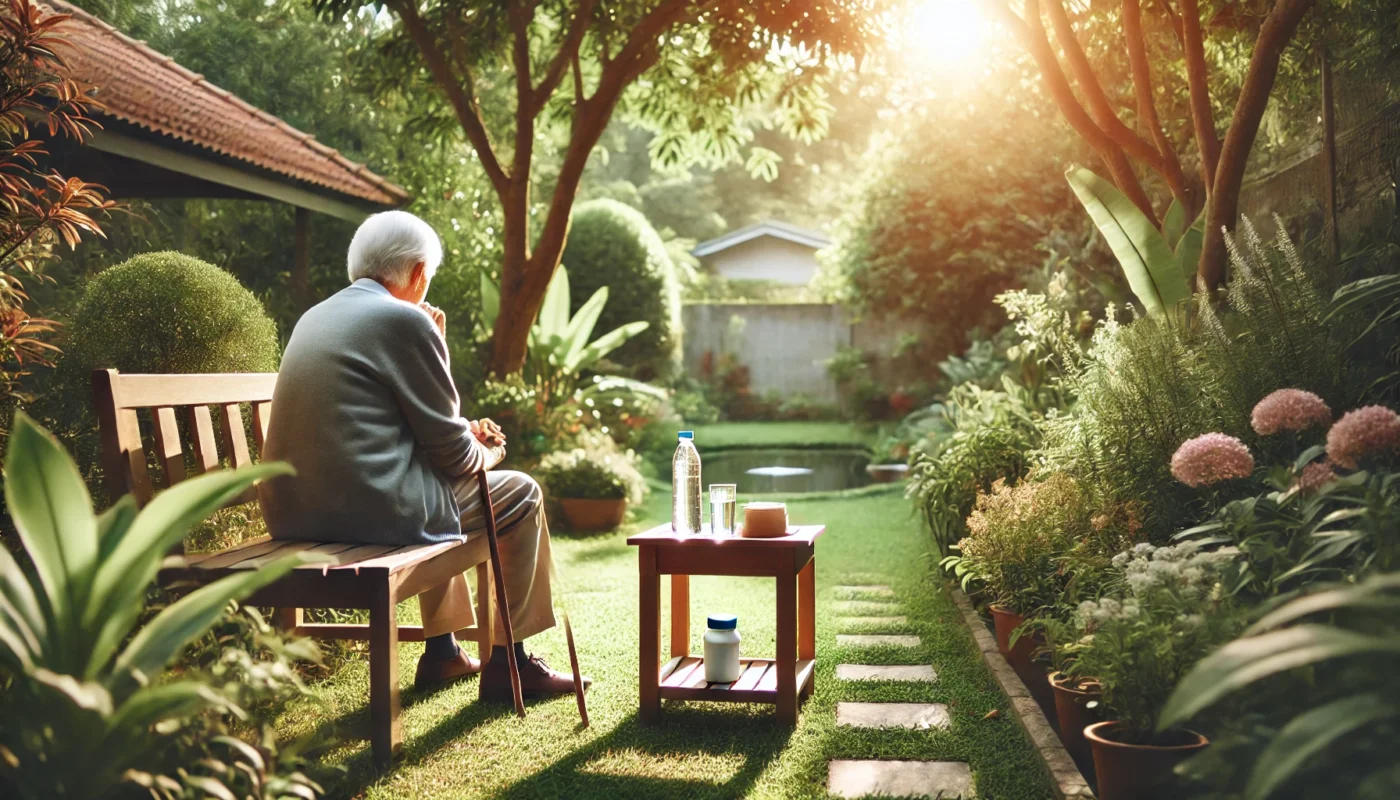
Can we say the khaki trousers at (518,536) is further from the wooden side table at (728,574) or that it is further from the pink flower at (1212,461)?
the pink flower at (1212,461)

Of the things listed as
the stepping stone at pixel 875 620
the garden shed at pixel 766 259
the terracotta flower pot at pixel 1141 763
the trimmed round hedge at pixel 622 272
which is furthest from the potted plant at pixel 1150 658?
the garden shed at pixel 766 259

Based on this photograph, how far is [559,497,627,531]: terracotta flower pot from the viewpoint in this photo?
7496 mm

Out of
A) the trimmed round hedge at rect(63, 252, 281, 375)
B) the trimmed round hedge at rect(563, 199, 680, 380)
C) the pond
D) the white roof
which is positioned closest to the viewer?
the trimmed round hedge at rect(63, 252, 281, 375)

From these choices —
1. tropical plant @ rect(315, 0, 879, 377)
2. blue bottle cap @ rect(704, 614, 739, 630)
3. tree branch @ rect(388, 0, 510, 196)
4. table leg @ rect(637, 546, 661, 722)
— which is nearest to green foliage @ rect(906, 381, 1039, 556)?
blue bottle cap @ rect(704, 614, 739, 630)

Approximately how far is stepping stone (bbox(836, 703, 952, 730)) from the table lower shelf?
18 centimetres

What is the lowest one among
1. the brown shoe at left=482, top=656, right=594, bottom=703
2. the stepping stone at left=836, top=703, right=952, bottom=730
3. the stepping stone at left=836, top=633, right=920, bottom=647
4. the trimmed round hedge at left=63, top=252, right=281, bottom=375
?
the stepping stone at left=836, top=633, right=920, bottom=647

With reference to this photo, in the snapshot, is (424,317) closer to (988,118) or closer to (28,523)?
(28,523)

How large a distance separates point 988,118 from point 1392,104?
976 cm

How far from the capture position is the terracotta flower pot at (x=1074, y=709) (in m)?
2.82

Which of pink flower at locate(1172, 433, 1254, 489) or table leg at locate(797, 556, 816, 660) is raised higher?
pink flower at locate(1172, 433, 1254, 489)

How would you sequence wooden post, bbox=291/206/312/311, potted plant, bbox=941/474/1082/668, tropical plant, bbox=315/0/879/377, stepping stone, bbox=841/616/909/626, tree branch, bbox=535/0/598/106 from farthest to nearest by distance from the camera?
wooden post, bbox=291/206/312/311, tree branch, bbox=535/0/598/106, tropical plant, bbox=315/0/879/377, stepping stone, bbox=841/616/909/626, potted plant, bbox=941/474/1082/668

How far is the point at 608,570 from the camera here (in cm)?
605

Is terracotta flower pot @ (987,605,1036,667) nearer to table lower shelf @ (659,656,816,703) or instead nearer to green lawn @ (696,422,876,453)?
table lower shelf @ (659,656,816,703)

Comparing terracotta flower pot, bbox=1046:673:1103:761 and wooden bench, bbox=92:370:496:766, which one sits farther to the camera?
terracotta flower pot, bbox=1046:673:1103:761
